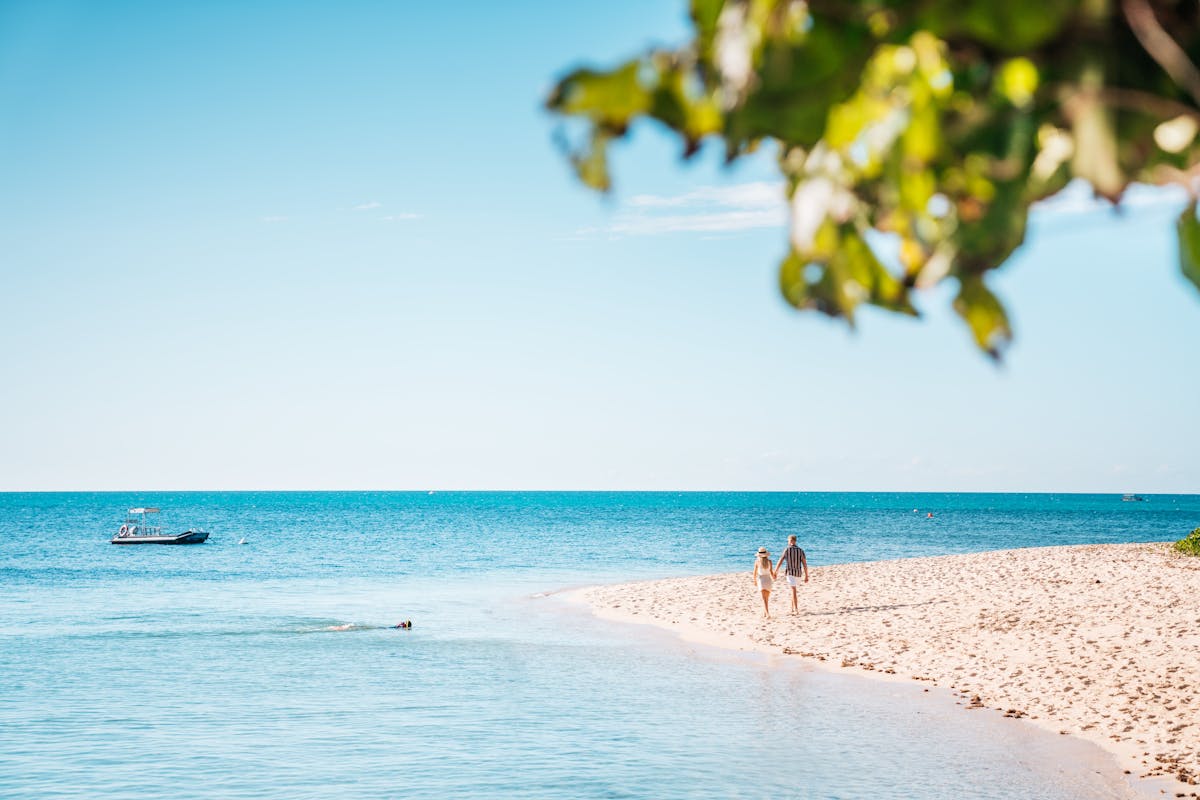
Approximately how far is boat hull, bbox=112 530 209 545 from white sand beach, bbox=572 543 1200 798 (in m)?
52.2

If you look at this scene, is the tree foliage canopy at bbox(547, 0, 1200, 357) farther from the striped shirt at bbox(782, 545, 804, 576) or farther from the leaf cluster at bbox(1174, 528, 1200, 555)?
the leaf cluster at bbox(1174, 528, 1200, 555)

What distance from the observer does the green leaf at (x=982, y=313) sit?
1.84 m

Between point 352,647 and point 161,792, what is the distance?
1291 centimetres

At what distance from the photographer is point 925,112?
1.67 meters

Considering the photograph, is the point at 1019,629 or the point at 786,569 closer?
the point at 1019,629

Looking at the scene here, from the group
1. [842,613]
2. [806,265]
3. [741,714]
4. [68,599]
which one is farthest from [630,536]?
[806,265]

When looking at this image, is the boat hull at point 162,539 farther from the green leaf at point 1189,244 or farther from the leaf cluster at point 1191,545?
the green leaf at point 1189,244

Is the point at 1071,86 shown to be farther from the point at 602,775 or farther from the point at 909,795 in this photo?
the point at 602,775

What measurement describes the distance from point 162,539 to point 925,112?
3421 inches

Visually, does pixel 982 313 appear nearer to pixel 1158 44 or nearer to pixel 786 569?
pixel 1158 44

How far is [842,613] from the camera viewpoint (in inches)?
1112

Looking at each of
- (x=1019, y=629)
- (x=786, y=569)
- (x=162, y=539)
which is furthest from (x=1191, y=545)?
(x=162, y=539)

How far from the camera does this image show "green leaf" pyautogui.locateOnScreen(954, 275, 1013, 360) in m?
1.84

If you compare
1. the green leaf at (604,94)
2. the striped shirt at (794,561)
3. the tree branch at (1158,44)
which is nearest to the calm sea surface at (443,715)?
the striped shirt at (794,561)
